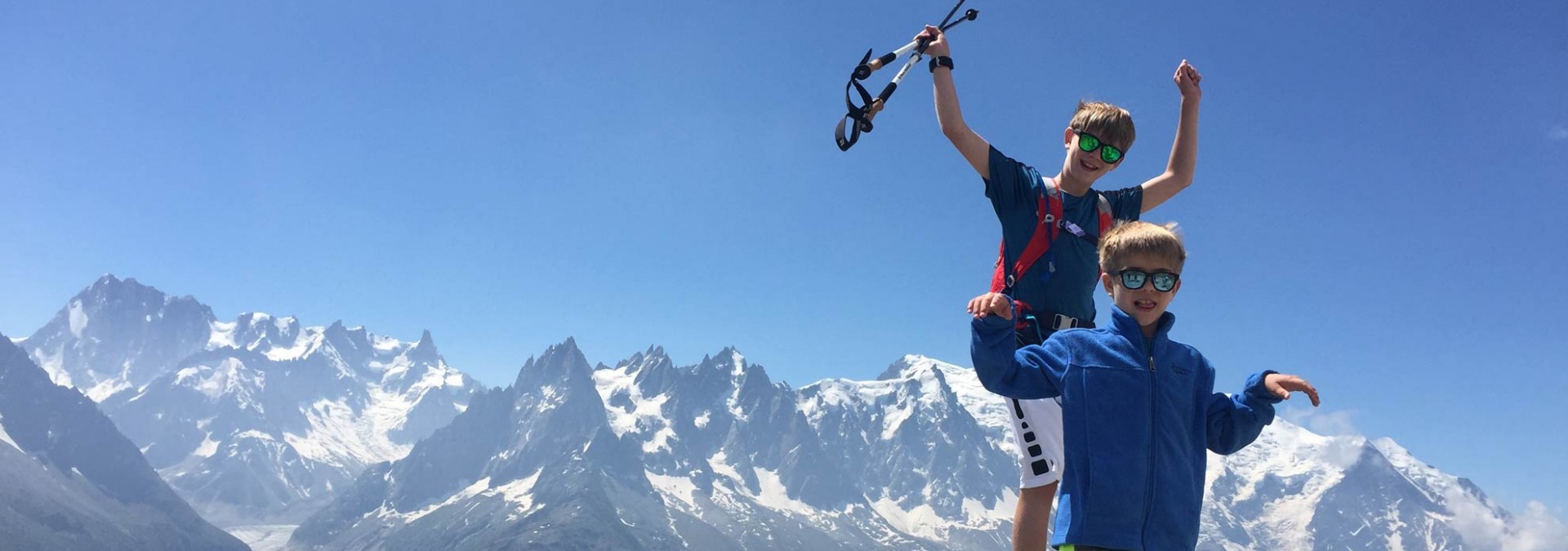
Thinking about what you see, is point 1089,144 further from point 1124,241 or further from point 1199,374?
point 1199,374

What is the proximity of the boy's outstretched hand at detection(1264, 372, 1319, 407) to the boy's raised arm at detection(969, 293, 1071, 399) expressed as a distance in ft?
3.85

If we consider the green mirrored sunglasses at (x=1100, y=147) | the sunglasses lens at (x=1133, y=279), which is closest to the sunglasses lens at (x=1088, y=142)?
the green mirrored sunglasses at (x=1100, y=147)

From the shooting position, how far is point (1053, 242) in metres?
7.07

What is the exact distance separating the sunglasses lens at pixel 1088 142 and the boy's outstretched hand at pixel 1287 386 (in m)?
2.50

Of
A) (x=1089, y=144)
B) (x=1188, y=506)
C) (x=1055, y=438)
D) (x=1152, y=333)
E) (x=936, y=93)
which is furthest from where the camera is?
(x=936, y=93)

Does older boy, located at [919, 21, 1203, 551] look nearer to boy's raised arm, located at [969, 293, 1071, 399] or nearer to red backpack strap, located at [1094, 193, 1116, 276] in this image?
red backpack strap, located at [1094, 193, 1116, 276]

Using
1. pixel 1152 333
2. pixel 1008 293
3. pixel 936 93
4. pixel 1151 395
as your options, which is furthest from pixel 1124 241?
pixel 936 93

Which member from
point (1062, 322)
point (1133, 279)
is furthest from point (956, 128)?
point (1133, 279)

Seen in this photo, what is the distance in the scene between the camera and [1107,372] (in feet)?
17.9

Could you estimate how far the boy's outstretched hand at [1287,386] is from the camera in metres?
5.08

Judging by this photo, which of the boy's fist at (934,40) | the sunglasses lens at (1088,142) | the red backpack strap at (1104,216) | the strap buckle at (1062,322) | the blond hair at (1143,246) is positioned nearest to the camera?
the blond hair at (1143,246)

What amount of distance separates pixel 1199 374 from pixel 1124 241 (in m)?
1.06

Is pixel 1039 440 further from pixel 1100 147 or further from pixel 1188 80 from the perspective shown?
pixel 1188 80

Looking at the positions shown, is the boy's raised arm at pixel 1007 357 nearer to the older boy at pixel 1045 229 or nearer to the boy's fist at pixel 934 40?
the older boy at pixel 1045 229
